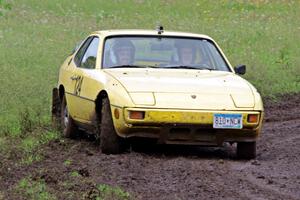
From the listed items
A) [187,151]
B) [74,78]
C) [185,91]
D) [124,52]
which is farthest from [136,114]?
[74,78]

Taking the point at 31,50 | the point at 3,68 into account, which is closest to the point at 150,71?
the point at 3,68

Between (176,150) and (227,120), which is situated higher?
(227,120)

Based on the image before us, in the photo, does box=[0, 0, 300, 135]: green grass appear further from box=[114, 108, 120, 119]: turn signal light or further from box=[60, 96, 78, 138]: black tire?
box=[114, 108, 120, 119]: turn signal light

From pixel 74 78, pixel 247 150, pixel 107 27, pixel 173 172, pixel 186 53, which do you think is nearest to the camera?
pixel 173 172

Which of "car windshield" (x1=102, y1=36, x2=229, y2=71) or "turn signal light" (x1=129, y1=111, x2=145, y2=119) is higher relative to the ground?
"car windshield" (x1=102, y1=36, x2=229, y2=71)

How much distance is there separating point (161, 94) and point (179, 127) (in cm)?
39

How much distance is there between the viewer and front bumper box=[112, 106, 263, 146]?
1005 centimetres

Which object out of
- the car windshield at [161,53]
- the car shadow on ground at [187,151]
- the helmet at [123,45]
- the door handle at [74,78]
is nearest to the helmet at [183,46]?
→ the car windshield at [161,53]

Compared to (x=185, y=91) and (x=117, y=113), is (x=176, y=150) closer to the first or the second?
(x=185, y=91)

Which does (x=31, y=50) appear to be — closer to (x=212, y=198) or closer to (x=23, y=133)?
(x=23, y=133)

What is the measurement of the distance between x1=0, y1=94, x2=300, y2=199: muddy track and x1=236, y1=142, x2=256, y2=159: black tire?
5.8 inches

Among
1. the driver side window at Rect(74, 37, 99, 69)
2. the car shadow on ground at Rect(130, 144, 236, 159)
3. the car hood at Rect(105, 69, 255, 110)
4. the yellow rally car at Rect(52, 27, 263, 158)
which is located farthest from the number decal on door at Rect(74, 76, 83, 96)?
the car shadow on ground at Rect(130, 144, 236, 159)

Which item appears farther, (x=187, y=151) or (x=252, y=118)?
(x=187, y=151)

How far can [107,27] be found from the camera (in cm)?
2973
